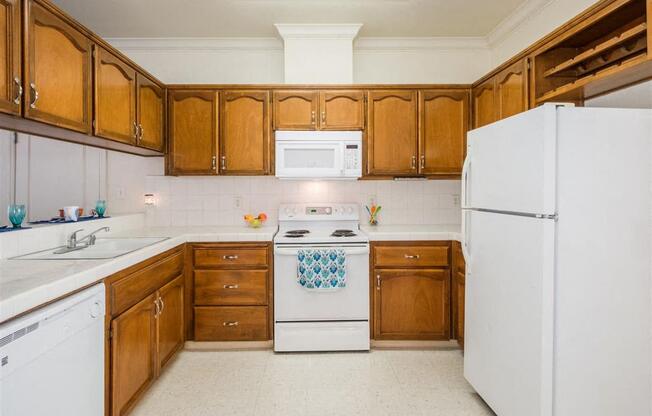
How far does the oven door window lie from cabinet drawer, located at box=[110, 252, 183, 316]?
1117mm

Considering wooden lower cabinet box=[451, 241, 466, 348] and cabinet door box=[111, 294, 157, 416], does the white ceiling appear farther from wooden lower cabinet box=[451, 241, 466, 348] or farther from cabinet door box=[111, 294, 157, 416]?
cabinet door box=[111, 294, 157, 416]

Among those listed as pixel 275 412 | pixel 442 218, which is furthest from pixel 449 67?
pixel 275 412

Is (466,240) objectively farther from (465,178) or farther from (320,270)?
(320,270)

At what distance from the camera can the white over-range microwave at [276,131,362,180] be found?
3176mm

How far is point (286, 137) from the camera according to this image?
3170 millimetres

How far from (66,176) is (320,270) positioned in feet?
7.05

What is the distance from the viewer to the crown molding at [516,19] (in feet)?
9.07

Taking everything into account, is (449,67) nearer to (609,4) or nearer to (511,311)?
(609,4)

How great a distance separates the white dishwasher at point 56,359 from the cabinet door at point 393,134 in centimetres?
231

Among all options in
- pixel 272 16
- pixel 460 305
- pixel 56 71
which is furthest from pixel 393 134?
pixel 56 71

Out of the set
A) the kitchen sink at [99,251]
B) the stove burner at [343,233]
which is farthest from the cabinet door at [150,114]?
the stove burner at [343,233]

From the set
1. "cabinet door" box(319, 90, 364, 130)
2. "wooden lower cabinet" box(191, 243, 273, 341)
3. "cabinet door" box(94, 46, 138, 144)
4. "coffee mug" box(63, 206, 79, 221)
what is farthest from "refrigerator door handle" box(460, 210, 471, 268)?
"coffee mug" box(63, 206, 79, 221)

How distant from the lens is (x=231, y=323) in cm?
292

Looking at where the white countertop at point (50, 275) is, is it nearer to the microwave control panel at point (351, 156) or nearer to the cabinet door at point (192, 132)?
the cabinet door at point (192, 132)
